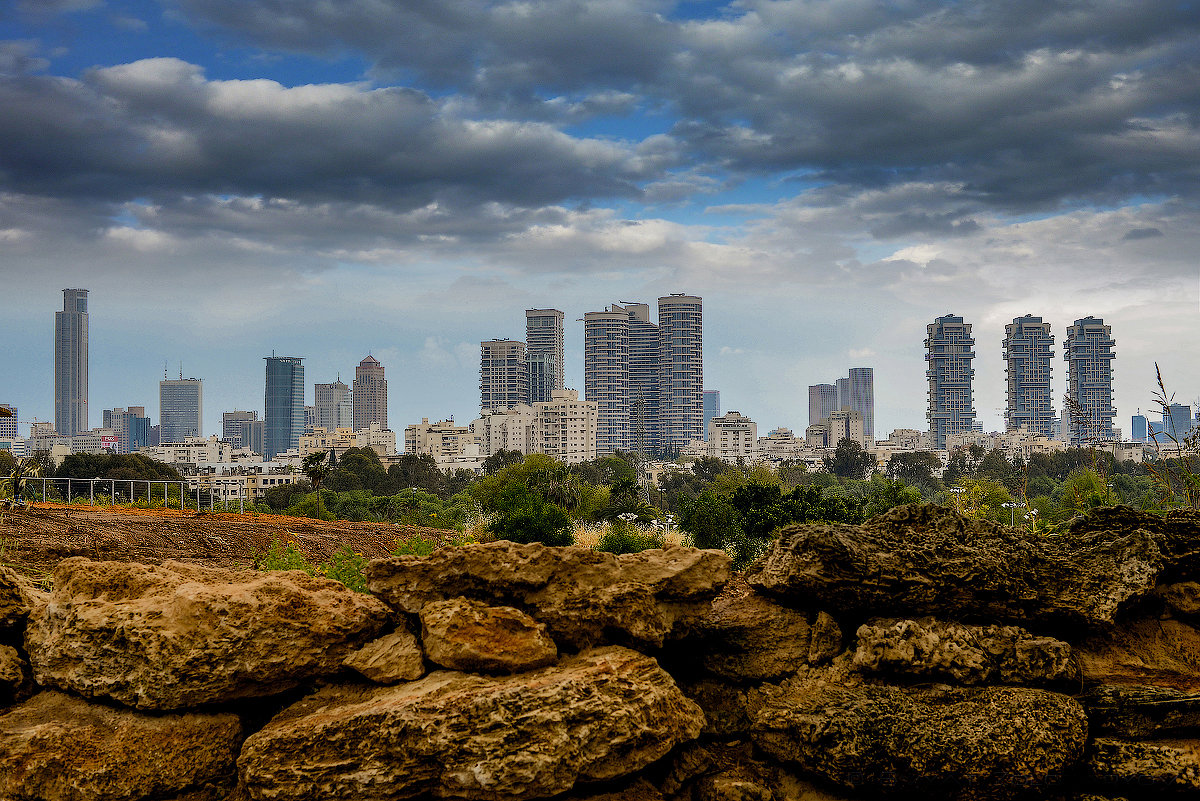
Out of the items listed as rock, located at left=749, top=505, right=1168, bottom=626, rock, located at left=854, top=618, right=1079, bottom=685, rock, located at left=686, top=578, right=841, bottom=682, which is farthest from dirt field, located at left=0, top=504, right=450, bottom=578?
rock, located at left=854, top=618, right=1079, bottom=685


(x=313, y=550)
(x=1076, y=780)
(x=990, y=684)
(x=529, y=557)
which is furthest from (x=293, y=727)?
(x=313, y=550)

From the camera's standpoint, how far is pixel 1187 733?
19.8 feet

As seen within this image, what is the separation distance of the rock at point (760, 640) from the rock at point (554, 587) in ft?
1.84

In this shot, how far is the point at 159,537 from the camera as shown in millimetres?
13117

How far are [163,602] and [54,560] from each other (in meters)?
5.48

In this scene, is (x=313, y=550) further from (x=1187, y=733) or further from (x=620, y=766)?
(x=1187, y=733)

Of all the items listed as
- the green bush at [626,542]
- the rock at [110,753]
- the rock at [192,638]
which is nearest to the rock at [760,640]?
the rock at [192,638]

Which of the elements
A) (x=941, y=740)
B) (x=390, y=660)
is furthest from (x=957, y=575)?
(x=390, y=660)

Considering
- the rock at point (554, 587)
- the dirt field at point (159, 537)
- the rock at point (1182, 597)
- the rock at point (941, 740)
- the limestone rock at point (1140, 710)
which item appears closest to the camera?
the rock at point (941, 740)

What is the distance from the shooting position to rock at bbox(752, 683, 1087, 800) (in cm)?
587

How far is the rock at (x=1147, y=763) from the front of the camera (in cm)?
589

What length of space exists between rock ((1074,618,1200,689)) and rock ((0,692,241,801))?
6.14 metres

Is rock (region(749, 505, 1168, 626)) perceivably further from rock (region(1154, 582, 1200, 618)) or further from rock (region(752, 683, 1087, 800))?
rock (region(752, 683, 1087, 800))

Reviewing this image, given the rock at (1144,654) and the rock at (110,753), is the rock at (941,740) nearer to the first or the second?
the rock at (1144,654)
